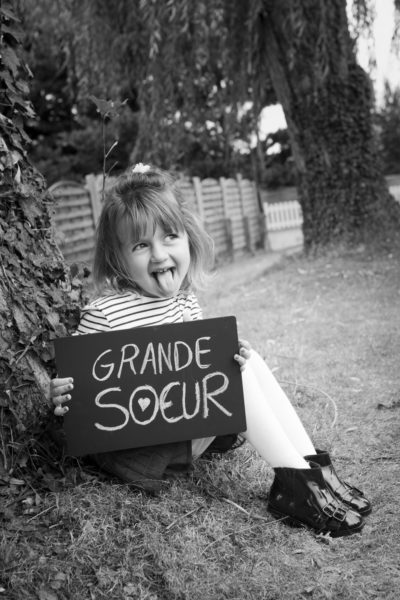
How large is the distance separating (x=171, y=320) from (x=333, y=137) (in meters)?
5.56

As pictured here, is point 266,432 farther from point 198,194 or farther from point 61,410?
point 198,194

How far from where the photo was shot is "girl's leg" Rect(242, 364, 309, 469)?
178 cm

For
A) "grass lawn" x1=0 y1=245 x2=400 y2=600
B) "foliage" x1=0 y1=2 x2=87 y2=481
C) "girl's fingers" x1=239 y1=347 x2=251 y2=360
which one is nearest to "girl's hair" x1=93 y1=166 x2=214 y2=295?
"foliage" x1=0 y1=2 x2=87 y2=481

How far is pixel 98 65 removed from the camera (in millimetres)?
7141

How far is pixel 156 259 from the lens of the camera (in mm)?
1905

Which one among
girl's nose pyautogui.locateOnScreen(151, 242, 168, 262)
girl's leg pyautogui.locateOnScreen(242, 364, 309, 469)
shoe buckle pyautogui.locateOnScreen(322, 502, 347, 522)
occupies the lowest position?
shoe buckle pyautogui.locateOnScreen(322, 502, 347, 522)

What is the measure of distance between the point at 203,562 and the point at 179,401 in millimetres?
439

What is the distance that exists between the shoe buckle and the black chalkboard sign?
32 centimetres

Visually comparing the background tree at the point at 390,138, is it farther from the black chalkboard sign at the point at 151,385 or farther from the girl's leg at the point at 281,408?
the black chalkboard sign at the point at 151,385

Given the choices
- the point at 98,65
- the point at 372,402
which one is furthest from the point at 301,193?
the point at 372,402

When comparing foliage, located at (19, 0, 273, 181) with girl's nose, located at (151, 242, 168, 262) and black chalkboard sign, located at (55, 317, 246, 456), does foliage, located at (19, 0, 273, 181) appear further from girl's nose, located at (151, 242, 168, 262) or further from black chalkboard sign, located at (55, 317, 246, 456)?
black chalkboard sign, located at (55, 317, 246, 456)

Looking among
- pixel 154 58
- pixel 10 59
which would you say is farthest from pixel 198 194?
pixel 10 59

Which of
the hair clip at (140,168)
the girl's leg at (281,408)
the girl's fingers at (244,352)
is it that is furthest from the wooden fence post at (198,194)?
the girl's fingers at (244,352)

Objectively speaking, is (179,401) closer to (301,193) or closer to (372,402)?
(372,402)
